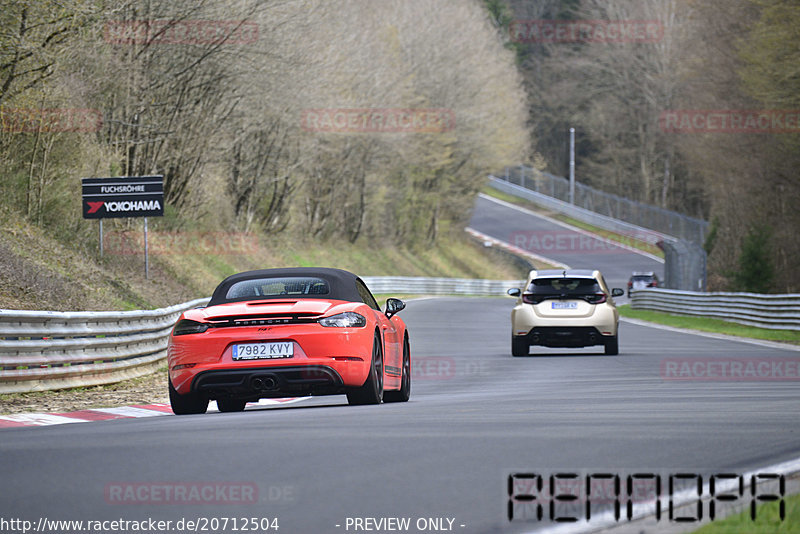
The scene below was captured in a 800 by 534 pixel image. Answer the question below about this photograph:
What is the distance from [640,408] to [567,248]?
89.3m

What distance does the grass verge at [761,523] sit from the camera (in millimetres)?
5609

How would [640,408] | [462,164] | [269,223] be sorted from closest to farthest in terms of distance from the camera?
[640,408] → [269,223] → [462,164]

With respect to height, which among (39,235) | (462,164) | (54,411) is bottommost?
(54,411)

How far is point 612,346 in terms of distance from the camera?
22.4 metres

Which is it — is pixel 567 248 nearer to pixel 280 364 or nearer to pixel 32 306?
pixel 32 306

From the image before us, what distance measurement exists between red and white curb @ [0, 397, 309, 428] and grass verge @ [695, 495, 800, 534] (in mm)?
7272

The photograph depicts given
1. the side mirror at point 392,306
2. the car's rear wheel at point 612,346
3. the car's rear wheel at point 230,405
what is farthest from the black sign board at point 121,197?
the side mirror at point 392,306

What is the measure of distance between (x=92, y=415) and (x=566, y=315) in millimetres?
11002

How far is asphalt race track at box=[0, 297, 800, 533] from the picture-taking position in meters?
6.34

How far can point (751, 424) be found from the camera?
976cm

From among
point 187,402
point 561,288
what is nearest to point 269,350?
point 187,402

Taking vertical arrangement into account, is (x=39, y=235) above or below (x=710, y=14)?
below

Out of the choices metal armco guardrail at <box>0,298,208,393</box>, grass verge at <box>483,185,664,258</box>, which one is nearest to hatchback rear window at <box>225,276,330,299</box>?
metal armco guardrail at <box>0,298,208,393</box>

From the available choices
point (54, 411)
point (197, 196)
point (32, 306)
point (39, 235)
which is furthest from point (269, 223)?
point (54, 411)
